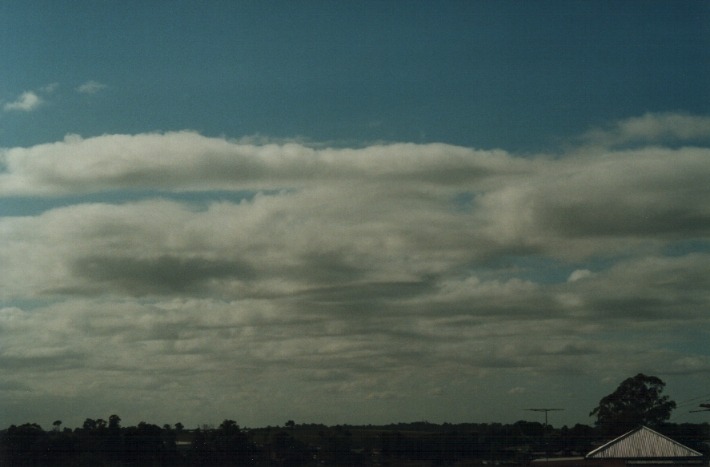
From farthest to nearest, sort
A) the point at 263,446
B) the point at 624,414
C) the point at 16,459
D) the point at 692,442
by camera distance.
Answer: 1. the point at 624,414
2. the point at 692,442
3. the point at 263,446
4. the point at 16,459

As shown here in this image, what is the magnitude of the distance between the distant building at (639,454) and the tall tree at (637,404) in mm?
20469

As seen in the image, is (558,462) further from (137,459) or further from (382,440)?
(137,459)

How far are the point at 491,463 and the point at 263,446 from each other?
18.1m

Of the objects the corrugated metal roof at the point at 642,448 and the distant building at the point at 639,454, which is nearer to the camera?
the distant building at the point at 639,454

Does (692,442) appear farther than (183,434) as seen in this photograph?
Yes

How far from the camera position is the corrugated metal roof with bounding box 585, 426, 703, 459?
266 feet

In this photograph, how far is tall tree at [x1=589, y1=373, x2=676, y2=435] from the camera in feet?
340

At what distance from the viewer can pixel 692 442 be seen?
91.3 metres

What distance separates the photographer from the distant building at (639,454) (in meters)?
79.9

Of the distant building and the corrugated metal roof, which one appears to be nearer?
the distant building

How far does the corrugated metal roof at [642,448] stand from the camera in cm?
8094

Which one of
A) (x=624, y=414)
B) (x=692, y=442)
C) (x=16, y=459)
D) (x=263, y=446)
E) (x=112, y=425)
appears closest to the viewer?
(x=16, y=459)

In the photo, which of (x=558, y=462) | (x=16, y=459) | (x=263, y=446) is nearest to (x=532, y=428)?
(x=558, y=462)

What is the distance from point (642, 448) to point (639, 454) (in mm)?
838
